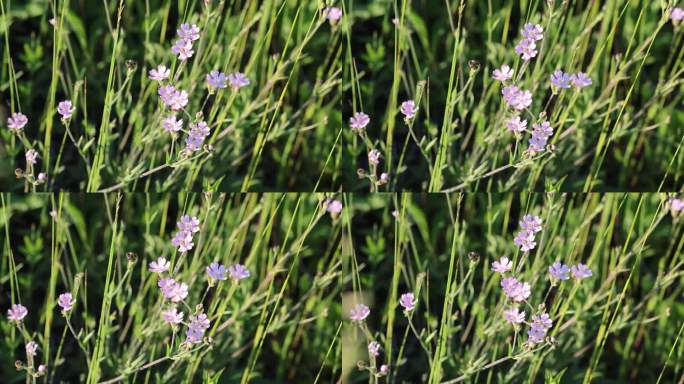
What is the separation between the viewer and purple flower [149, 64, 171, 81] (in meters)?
2.12

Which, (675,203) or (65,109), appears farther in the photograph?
(675,203)

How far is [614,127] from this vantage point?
2.20 meters

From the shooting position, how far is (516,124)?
217 cm

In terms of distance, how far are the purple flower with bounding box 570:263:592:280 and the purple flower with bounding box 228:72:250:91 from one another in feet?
2.96

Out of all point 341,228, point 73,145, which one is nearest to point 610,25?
point 341,228

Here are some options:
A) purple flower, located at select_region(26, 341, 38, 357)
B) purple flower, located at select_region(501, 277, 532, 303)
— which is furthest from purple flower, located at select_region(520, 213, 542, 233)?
purple flower, located at select_region(26, 341, 38, 357)

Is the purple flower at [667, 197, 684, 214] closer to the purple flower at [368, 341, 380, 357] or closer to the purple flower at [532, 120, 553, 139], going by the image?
the purple flower at [532, 120, 553, 139]

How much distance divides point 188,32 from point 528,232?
0.93 meters

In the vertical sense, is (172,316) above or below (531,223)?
below

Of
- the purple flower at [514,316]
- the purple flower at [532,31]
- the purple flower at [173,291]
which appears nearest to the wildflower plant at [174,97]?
the purple flower at [173,291]

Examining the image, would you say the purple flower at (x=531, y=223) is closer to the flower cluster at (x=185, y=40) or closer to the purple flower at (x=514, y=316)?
the purple flower at (x=514, y=316)

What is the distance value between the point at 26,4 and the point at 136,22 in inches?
9.8

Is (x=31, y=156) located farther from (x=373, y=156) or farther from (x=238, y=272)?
(x=373, y=156)

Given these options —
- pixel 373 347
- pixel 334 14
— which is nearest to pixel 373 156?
pixel 334 14
